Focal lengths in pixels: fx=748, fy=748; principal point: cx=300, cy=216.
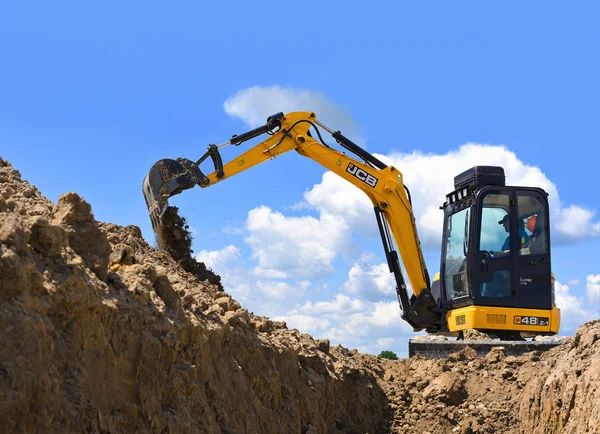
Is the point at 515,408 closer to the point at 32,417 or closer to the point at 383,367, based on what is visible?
the point at 383,367

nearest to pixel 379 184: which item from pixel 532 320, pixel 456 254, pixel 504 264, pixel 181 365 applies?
pixel 456 254

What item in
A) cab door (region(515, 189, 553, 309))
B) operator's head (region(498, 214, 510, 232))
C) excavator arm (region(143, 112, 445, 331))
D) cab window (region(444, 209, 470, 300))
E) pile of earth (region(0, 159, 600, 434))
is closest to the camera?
pile of earth (region(0, 159, 600, 434))

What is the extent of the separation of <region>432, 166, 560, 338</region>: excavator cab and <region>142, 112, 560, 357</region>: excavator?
0.05ft

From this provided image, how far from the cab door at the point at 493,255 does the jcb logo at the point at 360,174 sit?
6.53ft

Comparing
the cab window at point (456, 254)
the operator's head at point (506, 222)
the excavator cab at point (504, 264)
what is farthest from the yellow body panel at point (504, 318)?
the operator's head at point (506, 222)

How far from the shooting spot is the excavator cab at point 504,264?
11.5 meters

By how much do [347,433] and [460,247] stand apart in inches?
161

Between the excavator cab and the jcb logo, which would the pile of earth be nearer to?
the excavator cab

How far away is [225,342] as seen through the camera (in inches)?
292

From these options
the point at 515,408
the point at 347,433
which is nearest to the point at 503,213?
A: the point at 515,408

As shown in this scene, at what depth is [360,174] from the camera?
12.8 meters

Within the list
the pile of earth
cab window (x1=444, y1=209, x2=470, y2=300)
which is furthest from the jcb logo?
the pile of earth

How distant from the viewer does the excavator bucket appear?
11.0 meters

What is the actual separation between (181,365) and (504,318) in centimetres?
664
